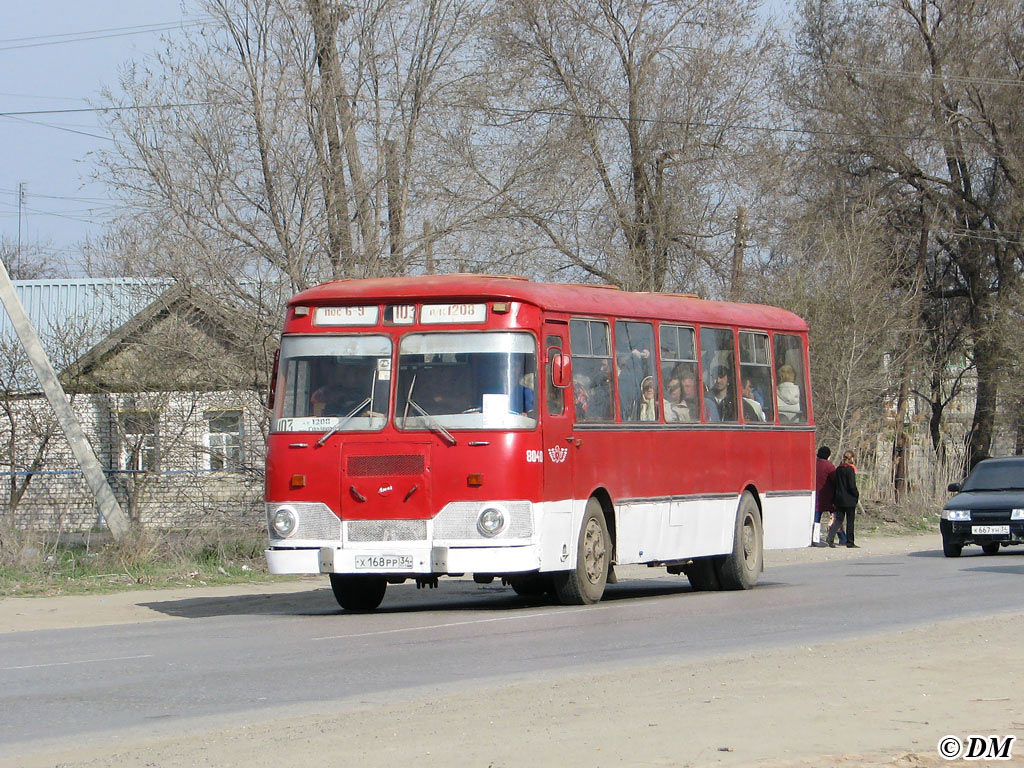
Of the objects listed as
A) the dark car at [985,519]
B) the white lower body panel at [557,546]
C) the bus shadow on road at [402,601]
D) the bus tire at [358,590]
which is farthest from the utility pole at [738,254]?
the bus tire at [358,590]

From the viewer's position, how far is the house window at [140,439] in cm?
2633

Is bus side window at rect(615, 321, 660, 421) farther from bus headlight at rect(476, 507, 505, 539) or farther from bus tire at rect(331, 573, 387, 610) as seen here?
bus tire at rect(331, 573, 387, 610)

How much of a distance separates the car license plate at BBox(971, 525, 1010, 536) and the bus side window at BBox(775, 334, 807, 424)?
6112mm

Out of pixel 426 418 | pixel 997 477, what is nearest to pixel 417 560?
pixel 426 418

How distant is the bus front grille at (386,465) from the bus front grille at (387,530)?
46 centimetres

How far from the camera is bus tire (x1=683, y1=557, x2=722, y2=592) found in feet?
61.6

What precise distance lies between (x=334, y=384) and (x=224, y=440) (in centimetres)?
1076

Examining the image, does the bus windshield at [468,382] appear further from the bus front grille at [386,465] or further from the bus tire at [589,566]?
the bus tire at [589,566]

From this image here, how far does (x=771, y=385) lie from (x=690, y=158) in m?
20.7

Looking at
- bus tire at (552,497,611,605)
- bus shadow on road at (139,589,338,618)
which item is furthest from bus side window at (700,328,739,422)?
bus shadow on road at (139,589,338,618)

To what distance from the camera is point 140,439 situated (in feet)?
87.2

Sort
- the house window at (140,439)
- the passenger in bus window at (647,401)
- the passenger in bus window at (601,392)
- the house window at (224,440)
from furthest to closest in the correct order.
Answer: the house window at (140,439)
the house window at (224,440)
the passenger in bus window at (647,401)
the passenger in bus window at (601,392)

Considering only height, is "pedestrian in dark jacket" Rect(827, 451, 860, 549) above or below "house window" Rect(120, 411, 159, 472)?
below

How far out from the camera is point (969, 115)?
44.4 m
